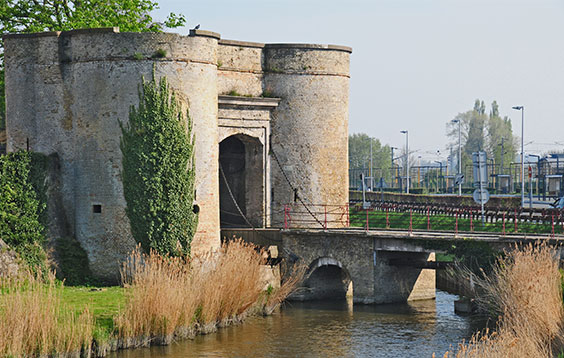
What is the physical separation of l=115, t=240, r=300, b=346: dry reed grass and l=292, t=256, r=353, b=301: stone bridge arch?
9.73 feet

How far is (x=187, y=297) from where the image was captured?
23.2 metres

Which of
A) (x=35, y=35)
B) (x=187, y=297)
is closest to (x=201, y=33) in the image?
(x=35, y=35)

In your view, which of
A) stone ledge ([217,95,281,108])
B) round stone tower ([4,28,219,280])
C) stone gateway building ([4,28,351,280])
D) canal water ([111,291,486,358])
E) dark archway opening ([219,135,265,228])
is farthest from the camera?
dark archway opening ([219,135,265,228])

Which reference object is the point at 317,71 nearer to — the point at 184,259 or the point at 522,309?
the point at 184,259

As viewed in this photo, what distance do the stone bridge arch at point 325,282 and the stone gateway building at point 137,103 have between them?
3.01 m

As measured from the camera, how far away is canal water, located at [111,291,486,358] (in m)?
22.5

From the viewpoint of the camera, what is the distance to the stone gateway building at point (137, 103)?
→ 28.7m

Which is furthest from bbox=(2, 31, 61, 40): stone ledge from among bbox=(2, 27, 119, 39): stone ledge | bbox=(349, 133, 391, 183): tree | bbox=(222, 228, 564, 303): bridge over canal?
bbox=(349, 133, 391, 183): tree

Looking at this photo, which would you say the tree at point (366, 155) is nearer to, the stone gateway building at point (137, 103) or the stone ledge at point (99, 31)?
the stone gateway building at point (137, 103)

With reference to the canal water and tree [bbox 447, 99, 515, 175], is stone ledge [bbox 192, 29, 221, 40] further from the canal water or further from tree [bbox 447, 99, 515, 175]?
tree [bbox 447, 99, 515, 175]

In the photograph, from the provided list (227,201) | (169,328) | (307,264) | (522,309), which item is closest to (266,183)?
(227,201)

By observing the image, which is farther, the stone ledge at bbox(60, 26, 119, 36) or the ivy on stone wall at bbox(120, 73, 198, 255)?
the stone ledge at bbox(60, 26, 119, 36)

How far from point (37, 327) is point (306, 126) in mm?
16294

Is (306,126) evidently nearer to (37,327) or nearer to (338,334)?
(338,334)
